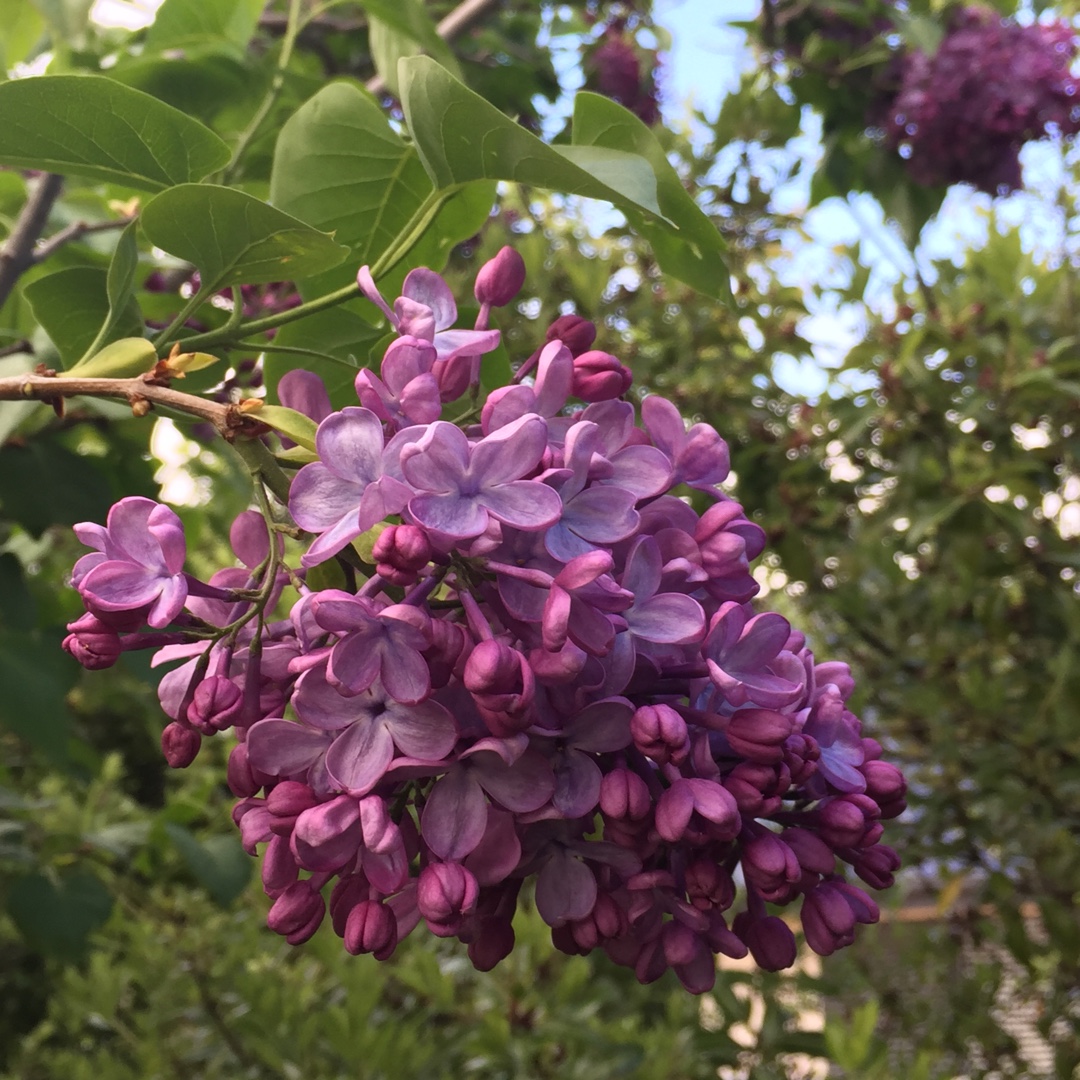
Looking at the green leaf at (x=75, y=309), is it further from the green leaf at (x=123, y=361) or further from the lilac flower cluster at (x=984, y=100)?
the lilac flower cluster at (x=984, y=100)

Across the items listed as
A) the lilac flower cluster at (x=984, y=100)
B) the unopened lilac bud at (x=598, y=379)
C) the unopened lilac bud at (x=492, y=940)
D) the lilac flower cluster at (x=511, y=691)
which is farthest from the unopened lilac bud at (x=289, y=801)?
the lilac flower cluster at (x=984, y=100)

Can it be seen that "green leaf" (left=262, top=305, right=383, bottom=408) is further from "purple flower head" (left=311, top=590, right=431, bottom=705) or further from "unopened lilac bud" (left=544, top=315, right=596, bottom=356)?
"purple flower head" (left=311, top=590, right=431, bottom=705)

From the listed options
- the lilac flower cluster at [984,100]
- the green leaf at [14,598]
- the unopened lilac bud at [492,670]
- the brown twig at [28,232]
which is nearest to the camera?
the unopened lilac bud at [492,670]

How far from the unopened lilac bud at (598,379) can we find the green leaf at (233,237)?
0.48 feet

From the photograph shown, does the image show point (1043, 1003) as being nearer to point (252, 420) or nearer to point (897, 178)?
point (897, 178)

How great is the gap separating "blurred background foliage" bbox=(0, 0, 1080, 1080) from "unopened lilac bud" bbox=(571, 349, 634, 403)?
1.69 feet

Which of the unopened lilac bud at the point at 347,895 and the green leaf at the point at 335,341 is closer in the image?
the unopened lilac bud at the point at 347,895

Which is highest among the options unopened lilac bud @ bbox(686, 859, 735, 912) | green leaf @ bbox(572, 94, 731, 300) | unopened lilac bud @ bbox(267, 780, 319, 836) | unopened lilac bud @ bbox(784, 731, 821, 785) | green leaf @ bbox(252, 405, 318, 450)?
green leaf @ bbox(572, 94, 731, 300)

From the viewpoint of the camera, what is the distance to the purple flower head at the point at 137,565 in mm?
425

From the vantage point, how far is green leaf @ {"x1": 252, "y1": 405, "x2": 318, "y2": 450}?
0.44m

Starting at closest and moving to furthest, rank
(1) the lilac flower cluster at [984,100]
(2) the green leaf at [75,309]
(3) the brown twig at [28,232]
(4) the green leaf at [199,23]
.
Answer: (2) the green leaf at [75,309], (3) the brown twig at [28,232], (4) the green leaf at [199,23], (1) the lilac flower cluster at [984,100]

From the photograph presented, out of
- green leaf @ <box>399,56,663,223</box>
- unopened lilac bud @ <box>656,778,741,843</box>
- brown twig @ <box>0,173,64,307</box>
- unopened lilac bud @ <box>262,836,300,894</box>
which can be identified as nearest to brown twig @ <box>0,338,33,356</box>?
brown twig @ <box>0,173,64,307</box>

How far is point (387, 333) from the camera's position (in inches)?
24.6

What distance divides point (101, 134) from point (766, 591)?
1744 millimetres
